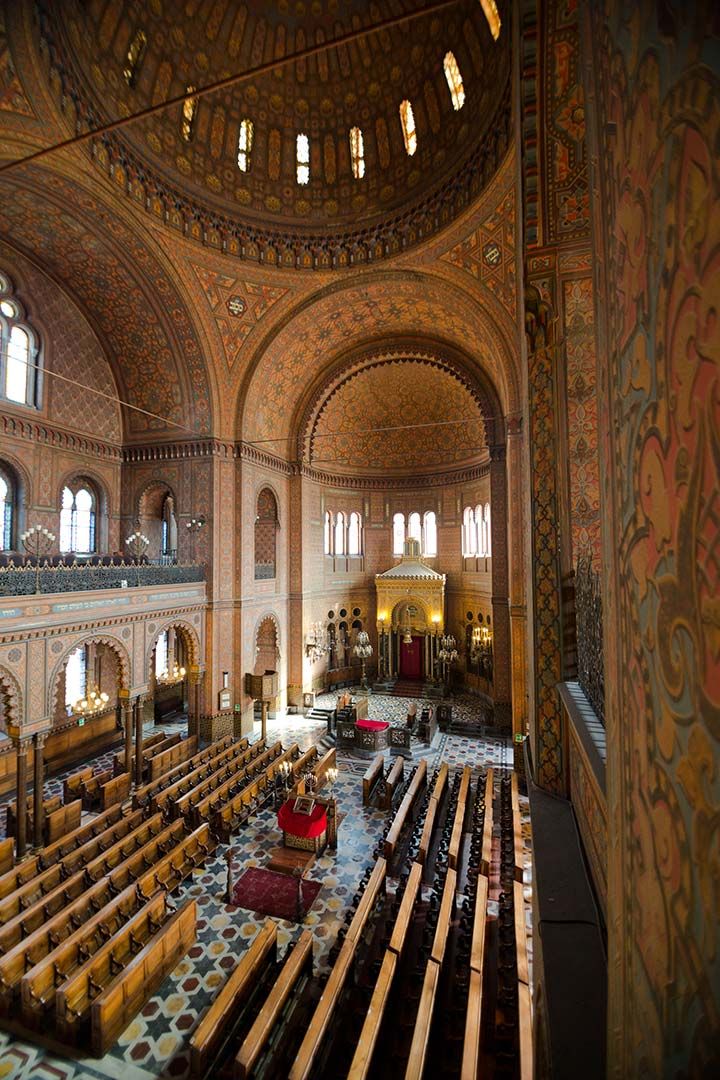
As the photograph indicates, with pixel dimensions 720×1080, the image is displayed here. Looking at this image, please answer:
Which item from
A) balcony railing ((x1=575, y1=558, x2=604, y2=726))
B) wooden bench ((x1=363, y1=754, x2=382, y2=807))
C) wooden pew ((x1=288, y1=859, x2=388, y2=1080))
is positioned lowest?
wooden bench ((x1=363, y1=754, x2=382, y2=807))

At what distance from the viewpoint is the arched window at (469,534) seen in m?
20.1

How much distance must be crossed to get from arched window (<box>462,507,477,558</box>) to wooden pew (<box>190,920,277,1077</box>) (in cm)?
1537

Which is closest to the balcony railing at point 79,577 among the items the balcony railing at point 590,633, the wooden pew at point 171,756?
the wooden pew at point 171,756

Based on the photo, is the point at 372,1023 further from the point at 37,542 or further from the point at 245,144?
the point at 245,144

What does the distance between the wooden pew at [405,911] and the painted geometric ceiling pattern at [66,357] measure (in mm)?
12349

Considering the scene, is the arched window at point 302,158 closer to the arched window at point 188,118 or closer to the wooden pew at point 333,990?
the arched window at point 188,118

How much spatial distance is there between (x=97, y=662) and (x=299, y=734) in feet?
21.8

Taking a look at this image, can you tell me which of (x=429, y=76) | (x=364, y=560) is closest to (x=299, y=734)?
(x=364, y=560)

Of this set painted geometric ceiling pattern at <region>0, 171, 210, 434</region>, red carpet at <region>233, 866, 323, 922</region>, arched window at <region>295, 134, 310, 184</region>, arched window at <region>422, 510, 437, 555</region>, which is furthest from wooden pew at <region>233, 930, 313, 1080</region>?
arched window at <region>295, 134, 310, 184</region>

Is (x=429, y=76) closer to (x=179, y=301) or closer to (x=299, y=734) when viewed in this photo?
(x=179, y=301)

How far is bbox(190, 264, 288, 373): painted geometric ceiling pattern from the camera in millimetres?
14383

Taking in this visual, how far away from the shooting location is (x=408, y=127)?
42.8ft

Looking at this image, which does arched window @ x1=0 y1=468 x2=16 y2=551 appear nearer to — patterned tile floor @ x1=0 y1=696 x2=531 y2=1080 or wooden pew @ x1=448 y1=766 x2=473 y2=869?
patterned tile floor @ x1=0 y1=696 x2=531 y2=1080

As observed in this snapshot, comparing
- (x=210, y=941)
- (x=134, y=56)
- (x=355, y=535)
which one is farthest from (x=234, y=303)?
(x=210, y=941)
